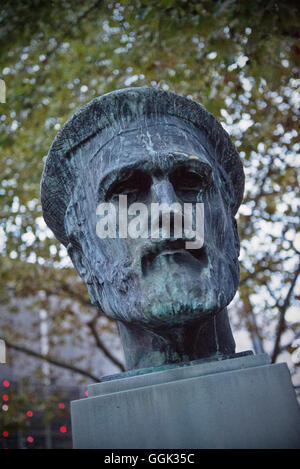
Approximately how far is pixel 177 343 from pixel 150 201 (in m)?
0.84

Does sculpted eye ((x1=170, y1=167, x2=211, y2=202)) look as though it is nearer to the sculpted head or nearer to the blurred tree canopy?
the sculpted head

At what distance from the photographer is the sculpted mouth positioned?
2.42 m

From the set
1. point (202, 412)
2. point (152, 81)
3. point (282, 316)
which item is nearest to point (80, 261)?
point (202, 412)

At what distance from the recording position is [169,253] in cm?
242

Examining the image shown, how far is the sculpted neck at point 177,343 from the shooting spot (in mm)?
2566

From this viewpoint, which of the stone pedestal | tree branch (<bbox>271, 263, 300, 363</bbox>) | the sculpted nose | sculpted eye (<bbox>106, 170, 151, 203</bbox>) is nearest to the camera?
the stone pedestal

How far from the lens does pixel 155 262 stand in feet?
8.06

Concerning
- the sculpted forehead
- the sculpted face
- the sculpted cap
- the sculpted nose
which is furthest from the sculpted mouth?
the sculpted cap

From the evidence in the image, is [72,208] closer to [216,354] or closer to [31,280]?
[216,354]

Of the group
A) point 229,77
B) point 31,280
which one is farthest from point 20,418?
point 229,77

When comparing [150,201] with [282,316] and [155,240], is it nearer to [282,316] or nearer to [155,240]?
[155,240]

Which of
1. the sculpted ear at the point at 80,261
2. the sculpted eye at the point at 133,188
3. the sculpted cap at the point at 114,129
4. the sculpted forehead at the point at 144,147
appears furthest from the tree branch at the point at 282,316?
the sculpted eye at the point at 133,188

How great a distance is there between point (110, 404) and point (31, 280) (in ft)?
24.5

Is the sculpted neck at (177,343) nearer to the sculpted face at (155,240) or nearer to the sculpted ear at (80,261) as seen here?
the sculpted face at (155,240)
